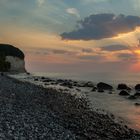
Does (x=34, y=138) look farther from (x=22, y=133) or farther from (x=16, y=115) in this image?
(x=16, y=115)

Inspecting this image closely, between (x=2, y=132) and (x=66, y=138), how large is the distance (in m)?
3.99

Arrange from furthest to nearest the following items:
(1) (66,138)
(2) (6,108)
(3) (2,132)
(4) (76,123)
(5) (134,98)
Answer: (5) (134,98), (4) (76,123), (2) (6,108), (1) (66,138), (3) (2,132)

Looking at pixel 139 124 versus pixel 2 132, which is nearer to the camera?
pixel 2 132

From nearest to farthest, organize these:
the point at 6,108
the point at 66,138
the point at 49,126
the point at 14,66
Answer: the point at 66,138 < the point at 49,126 < the point at 6,108 < the point at 14,66

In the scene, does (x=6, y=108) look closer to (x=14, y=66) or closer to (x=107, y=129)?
(x=107, y=129)

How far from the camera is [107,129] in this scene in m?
26.5

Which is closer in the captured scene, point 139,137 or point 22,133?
point 22,133

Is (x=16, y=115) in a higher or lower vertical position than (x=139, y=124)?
higher

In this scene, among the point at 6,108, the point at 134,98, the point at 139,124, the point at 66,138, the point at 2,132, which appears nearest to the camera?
the point at 2,132

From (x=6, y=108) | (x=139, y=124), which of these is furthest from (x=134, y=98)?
(x=6, y=108)

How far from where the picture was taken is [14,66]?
197750 millimetres

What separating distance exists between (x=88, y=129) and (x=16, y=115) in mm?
5605

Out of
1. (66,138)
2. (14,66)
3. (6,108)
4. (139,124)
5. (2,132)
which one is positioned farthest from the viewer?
(14,66)

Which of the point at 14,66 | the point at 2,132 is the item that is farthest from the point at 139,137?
the point at 14,66
